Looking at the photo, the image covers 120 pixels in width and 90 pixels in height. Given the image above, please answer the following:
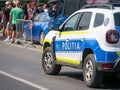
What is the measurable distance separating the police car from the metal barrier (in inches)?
381

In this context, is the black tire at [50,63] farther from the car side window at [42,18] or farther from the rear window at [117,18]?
the car side window at [42,18]

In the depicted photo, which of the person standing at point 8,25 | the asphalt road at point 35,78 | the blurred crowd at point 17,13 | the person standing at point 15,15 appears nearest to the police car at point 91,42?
the asphalt road at point 35,78

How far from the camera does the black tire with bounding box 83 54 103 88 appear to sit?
10.3 meters

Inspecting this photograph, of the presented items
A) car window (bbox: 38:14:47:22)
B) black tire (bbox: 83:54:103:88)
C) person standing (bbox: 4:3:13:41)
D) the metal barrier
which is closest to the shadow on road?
black tire (bbox: 83:54:103:88)

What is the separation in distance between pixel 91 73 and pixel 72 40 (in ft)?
3.78

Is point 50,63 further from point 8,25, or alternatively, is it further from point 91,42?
point 8,25

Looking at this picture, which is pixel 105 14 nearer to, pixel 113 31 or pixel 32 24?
pixel 113 31

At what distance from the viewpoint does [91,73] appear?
411 inches

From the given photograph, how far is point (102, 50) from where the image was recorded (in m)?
10.1

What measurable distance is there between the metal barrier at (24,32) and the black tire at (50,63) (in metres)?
8.81

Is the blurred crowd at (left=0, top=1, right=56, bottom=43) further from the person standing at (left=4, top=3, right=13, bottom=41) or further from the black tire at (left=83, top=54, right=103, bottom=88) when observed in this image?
the black tire at (left=83, top=54, right=103, bottom=88)

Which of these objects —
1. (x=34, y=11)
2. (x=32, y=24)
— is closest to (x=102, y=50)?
(x=32, y=24)

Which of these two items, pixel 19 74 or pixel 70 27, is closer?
pixel 70 27

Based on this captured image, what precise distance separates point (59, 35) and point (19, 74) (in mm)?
1692
